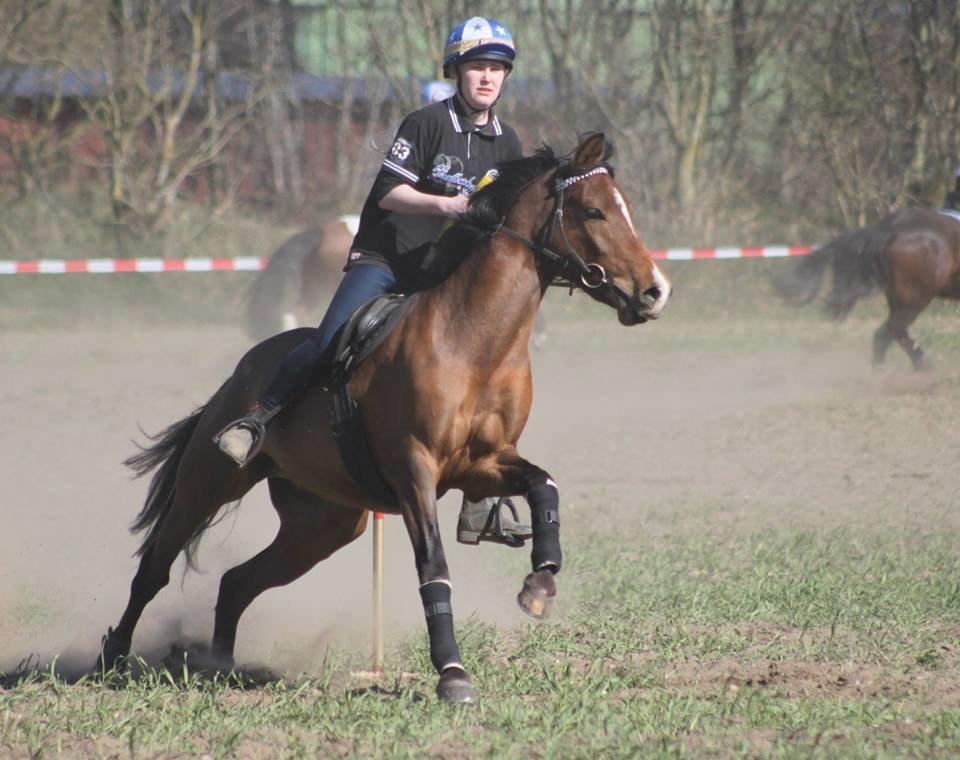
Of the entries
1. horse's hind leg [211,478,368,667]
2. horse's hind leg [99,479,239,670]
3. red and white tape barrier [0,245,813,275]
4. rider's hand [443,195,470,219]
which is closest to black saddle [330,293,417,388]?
rider's hand [443,195,470,219]

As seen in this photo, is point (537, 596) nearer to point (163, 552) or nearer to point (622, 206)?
point (622, 206)

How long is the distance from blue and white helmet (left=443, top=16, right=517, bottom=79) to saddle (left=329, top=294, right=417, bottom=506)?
984mm

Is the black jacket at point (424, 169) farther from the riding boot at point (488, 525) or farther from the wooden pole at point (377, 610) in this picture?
the wooden pole at point (377, 610)

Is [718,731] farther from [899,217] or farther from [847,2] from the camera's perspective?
[847,2]

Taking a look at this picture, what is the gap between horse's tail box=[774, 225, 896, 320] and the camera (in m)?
16.1

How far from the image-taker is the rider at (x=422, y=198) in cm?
556

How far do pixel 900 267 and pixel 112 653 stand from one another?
11853 millimetres

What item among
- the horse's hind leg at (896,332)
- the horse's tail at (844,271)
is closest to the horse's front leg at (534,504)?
the horse's hind leg at (896,332)

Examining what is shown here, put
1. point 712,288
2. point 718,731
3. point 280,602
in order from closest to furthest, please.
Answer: point 718,731 < point 280,602 < point 712,288

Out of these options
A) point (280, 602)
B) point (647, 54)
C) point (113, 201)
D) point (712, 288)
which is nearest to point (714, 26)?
point (647, 54)

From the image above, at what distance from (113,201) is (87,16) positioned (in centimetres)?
333

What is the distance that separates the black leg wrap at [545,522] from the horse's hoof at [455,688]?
0.52m

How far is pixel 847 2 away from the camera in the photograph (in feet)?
74.5

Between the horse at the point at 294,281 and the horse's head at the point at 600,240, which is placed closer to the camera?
the horse's head at the point at 600,240
